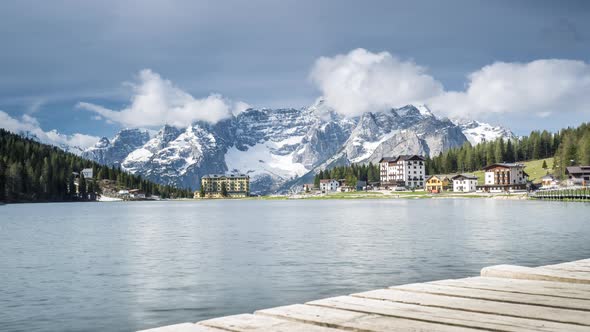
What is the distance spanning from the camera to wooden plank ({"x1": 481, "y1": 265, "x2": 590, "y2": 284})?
10938mm

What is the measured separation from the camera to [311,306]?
7.87 m

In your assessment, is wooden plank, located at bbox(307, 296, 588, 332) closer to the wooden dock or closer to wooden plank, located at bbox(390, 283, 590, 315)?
the wooden dock

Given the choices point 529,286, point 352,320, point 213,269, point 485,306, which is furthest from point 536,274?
point 213,269

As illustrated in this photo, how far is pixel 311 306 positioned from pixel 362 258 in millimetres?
29151

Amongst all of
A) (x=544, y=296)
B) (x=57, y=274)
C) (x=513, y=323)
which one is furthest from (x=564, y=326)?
(x=57, y=274)

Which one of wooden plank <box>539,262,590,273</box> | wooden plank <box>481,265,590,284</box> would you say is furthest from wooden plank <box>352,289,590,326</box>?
wooden plank <box>539,262,590,273</box>

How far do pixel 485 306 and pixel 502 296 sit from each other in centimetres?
116

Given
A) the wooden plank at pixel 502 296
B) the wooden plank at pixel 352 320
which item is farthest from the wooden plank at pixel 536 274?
the wooden plank at pixel 352 320

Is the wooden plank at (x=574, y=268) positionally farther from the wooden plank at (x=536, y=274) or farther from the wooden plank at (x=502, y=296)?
the wooden plank at (x=502, y=296)

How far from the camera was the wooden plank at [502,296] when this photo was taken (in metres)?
8.05

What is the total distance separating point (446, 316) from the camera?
7203 millimetres

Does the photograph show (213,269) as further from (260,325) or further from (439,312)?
(260,325)

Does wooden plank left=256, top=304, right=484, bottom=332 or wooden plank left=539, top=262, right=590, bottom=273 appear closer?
wooden plank left=256, top=304, right=484, bottom=332

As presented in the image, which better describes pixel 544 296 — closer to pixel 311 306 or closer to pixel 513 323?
pixel 513 323
